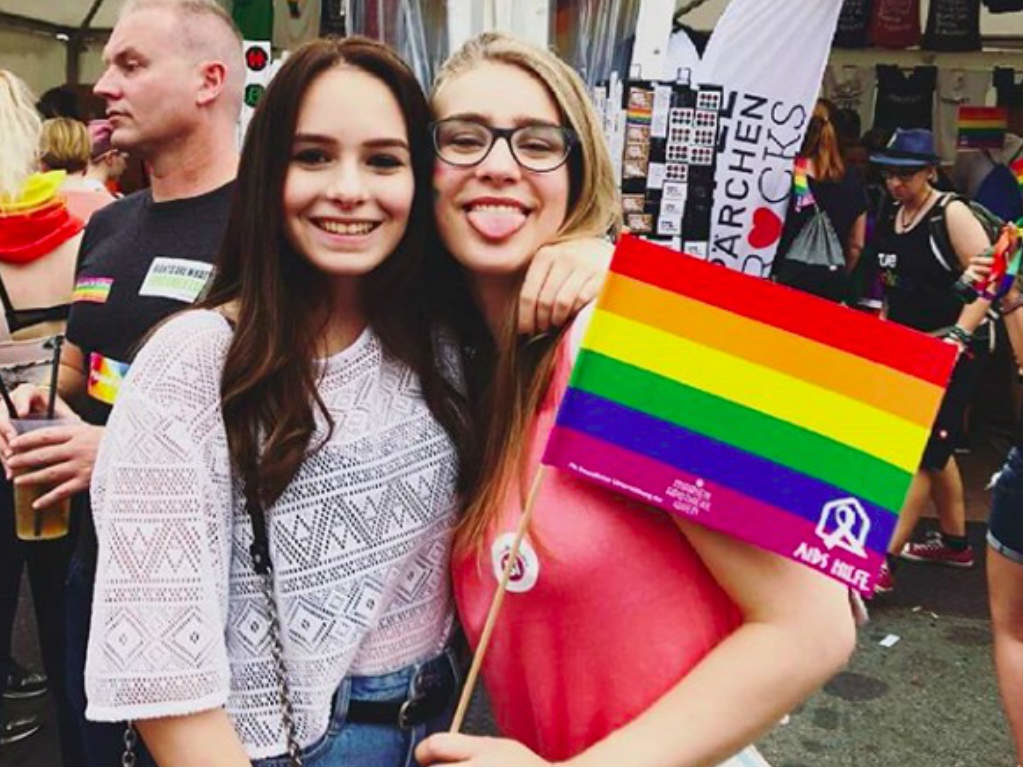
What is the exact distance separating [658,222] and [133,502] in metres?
3.19

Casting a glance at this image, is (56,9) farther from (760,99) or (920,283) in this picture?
(920,283)

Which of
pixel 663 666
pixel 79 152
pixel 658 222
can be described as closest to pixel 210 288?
pixel 663 666

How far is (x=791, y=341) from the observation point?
1.21 meters

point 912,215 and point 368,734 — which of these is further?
point 912,215

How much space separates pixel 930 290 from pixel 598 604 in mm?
4022

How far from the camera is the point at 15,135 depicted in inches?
118

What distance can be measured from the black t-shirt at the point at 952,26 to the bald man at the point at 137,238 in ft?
23.5

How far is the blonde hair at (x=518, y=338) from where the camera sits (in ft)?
4.64

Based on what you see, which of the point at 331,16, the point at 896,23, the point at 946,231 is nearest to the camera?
the point at 946,231

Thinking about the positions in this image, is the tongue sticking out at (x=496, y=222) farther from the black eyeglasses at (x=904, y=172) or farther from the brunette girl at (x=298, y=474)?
the black eyeglasses at (x=904, y=172)

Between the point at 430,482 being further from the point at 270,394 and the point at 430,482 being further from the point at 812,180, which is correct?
the point at 812,180

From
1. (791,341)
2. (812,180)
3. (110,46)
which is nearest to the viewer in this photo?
(791,341)

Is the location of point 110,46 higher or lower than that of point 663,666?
higher

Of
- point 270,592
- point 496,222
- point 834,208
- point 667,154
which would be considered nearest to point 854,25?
point 834,208
